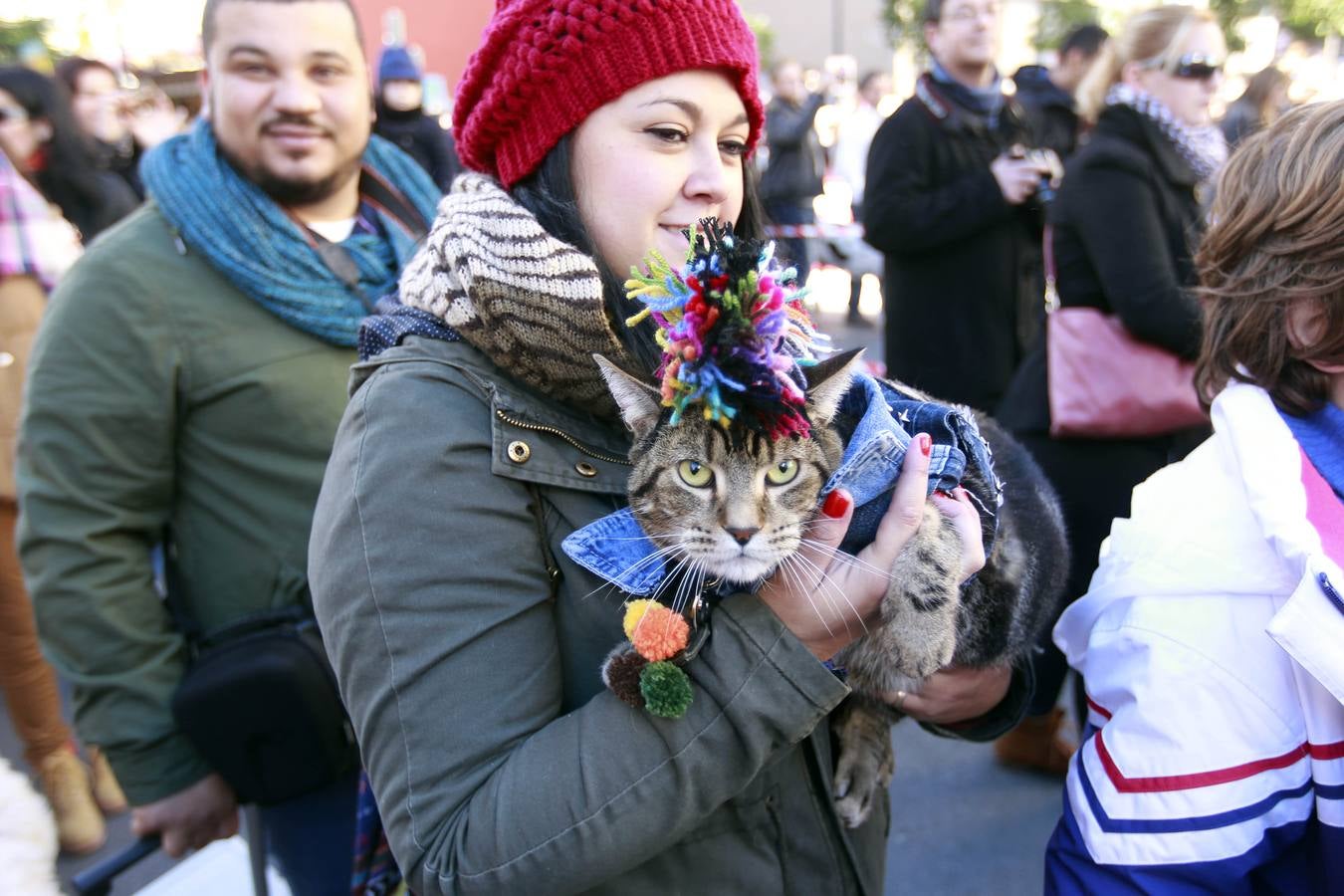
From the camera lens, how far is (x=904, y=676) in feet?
5.40

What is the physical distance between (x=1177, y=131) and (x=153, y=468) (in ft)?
11.1

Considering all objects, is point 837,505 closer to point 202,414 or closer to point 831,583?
point 831,583

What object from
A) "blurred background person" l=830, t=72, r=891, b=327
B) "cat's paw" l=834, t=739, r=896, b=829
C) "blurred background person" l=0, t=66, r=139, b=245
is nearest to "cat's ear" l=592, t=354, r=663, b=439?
"cat's paw" l=834, t=739, r=896, b=829

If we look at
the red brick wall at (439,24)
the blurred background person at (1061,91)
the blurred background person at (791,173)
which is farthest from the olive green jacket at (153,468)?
the red brick wall at (439,24)

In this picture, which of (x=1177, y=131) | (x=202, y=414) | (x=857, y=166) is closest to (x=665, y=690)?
(x=202, y=414)

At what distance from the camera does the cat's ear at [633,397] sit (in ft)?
4.60

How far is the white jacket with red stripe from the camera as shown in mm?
1348

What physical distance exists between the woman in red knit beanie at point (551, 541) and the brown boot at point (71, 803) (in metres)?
2.81

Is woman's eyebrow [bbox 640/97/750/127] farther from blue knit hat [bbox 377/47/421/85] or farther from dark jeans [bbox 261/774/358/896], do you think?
blue knit hat [bbox 377/47/421/85]

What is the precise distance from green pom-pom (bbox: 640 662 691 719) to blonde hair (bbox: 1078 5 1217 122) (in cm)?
329

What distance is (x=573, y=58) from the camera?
4.74 ft

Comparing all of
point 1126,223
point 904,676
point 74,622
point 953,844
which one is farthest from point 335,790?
point 1126,223

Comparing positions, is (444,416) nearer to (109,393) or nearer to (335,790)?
(109,393)

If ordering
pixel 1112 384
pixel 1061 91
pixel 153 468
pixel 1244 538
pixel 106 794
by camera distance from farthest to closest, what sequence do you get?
pixel 1061 91, pixel 106 794, pixel 1112 384, pixel 153 468, pixel 1244 538
